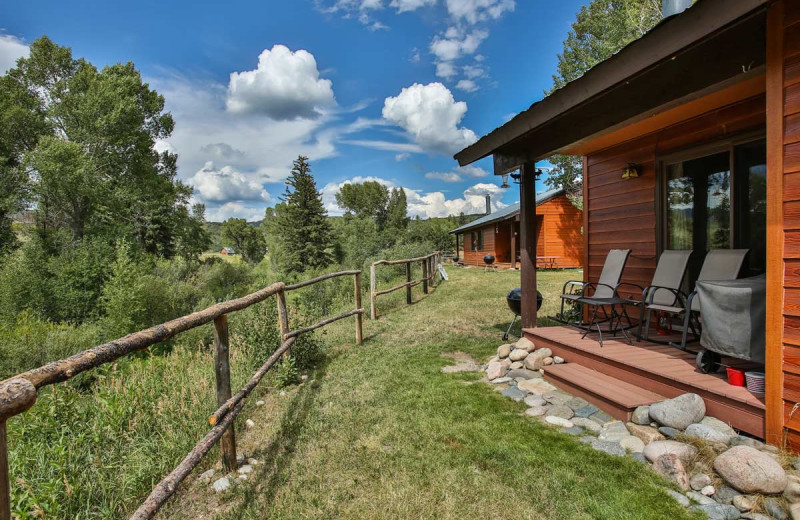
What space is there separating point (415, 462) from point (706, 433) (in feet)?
6.05

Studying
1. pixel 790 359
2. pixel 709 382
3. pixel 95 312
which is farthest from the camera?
pixel 95 312

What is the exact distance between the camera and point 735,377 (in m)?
2.70

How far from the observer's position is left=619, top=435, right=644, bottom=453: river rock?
8.38 feet

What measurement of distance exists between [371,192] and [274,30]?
130 ft

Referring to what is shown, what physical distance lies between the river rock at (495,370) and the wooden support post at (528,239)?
96 centimetres

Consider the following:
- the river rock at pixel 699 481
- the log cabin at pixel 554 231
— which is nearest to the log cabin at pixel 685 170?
the river rock at pixel 699 481

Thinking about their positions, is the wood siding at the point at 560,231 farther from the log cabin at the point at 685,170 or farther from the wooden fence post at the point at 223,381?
the wooden fence post at the point at 223,381

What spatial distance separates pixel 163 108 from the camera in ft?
68.8

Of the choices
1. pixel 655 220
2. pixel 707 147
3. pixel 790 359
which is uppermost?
pixel 707 147

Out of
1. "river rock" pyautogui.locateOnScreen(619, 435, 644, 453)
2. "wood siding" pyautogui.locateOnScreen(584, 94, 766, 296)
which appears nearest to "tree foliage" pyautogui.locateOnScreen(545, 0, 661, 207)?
"wood siding" pyautogui.locateOnScreen(584, 94, 766, 296)

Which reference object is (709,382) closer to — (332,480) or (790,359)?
(790,359)

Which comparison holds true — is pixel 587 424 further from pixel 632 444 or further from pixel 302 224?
pixel 302 224

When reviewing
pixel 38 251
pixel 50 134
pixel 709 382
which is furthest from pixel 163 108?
pixel 709 382

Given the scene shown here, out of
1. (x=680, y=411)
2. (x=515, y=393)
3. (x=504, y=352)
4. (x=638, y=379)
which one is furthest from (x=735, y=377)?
(x=504, y=352)
